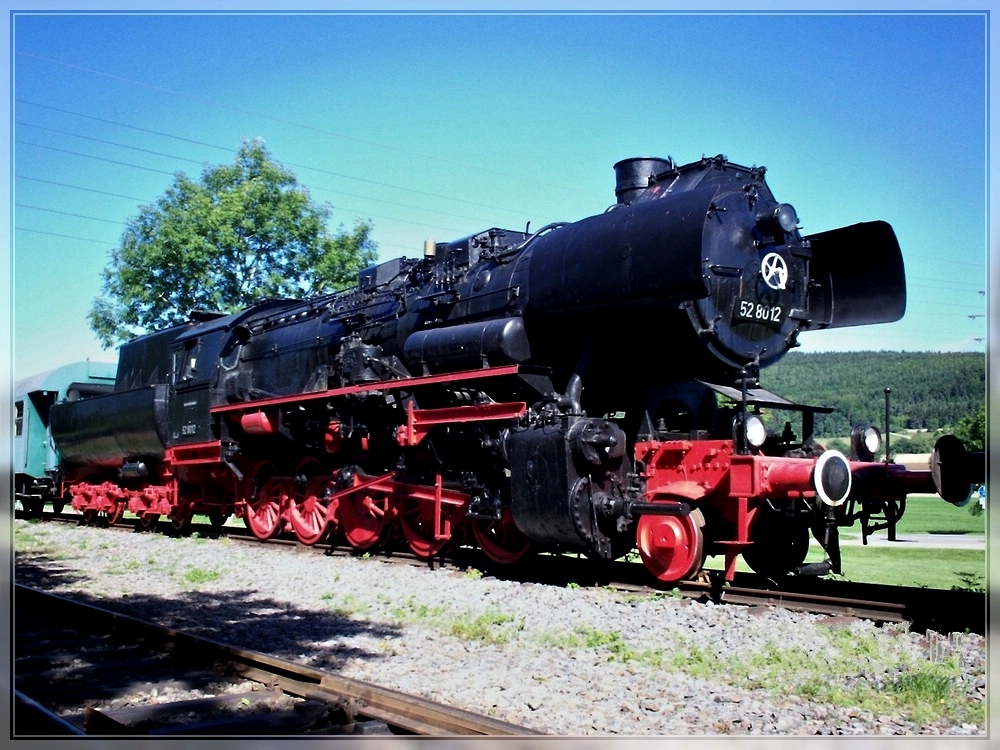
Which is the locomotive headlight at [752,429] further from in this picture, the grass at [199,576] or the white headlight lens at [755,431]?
the grass at [199,576]

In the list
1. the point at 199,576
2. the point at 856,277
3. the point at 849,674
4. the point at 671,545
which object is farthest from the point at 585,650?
the point at 199,576

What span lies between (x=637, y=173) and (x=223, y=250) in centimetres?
1697

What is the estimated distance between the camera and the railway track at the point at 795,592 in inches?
272

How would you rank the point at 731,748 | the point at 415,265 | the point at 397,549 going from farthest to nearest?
the point at 397,549 < the point at 415,265 < the point at 731,748

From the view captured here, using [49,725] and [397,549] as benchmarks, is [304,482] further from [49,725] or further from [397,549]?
[49,725]

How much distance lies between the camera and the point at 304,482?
13.8m

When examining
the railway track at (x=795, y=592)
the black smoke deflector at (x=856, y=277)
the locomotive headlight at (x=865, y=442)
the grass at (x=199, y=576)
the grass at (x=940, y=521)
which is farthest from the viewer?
the grass at (x=940, y=521)

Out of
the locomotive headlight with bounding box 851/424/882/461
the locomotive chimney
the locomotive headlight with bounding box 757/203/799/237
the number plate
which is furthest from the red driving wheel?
the locomotive chimney

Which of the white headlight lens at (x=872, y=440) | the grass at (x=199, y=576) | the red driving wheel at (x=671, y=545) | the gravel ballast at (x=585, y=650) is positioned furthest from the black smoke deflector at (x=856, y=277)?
the grass at (x=199, y=576)

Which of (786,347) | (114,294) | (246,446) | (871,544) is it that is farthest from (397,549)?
(114,294)

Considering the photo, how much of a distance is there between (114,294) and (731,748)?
942 inches

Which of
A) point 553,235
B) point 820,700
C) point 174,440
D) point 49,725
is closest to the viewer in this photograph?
point 49,725

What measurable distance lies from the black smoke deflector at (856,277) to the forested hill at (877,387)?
6.86 ft

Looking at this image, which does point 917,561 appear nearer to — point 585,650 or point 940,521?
point 940,521
